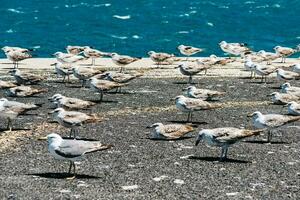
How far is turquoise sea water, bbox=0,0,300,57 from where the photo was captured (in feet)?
297

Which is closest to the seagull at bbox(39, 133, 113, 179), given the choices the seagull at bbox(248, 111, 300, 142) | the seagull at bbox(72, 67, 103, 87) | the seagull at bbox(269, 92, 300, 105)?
the seagull at bbox(248, 111, 300, 142)

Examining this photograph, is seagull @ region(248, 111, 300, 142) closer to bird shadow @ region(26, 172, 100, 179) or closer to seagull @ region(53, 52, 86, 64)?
bird shadow @ region(26, 172, 100, 179)

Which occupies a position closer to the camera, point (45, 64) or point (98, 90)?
point (98, 90)

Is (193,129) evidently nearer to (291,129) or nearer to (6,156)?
(291,129)

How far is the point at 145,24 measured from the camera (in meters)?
106

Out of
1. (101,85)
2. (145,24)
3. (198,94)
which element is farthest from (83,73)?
(145,24)

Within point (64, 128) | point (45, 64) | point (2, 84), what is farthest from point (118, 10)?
point (64, 128)

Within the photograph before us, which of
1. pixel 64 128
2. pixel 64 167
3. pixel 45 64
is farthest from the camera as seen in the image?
pixel 45 64

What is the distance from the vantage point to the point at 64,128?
28.3 metres

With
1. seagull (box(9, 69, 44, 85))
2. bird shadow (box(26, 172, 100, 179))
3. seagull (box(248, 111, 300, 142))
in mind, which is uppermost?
seagull (box(248, 111, 300, 142))

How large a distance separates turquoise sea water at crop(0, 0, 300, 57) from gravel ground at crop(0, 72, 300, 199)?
165 ft

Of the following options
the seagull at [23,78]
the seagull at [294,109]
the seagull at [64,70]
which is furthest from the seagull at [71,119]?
the seagull at [64,70]

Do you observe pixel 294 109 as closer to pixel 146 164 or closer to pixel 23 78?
pixel 146 164

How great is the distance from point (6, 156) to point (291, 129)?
11855mm
